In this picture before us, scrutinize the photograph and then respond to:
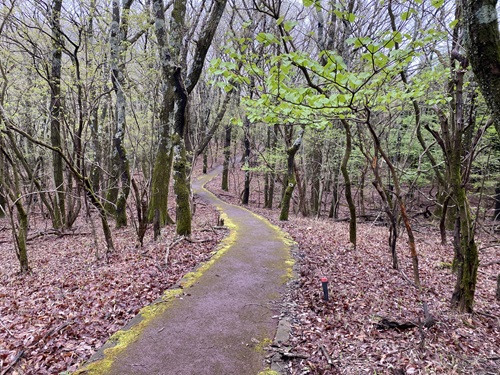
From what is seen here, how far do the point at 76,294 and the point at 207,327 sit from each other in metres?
2.69

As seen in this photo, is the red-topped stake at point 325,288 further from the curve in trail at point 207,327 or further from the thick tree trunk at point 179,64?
the thick tree trunk at point 179,64

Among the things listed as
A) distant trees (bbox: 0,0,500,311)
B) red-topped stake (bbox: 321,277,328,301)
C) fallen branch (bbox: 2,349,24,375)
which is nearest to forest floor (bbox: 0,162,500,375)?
fallen branch (bbox: 2,349,24,375)

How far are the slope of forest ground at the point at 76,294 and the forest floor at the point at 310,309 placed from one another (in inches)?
0.7

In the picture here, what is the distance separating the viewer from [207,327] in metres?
4.21

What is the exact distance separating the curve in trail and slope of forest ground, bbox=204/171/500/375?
1.49ft

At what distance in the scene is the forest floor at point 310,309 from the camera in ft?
11.5

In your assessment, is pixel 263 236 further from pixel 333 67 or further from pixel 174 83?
pixel 333 67

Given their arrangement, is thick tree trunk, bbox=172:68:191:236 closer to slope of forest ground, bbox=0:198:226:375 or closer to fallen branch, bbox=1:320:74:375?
slope of forest ground, bbox=0:198:226:375

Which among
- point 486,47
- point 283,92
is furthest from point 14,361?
point 486,47

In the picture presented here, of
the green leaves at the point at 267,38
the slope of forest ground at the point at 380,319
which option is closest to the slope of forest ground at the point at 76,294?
the slope of forest ground at the point at 380,319

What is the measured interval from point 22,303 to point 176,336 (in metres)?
3.24

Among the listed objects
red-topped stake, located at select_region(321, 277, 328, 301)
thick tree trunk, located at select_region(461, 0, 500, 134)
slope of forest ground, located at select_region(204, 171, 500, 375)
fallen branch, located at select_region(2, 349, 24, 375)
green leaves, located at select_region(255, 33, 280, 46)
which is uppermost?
green leaves, located at select_region(255, 33, 280, 46)

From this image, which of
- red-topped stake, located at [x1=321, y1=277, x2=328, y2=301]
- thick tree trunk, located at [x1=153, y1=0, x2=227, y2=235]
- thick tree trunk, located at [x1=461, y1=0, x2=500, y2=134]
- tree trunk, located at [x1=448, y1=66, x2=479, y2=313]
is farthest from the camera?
thick tree trunk, located at [x1=153, y1=0, x2=227, y2=235]

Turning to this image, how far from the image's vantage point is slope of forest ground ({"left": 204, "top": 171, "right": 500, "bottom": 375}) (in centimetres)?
348
